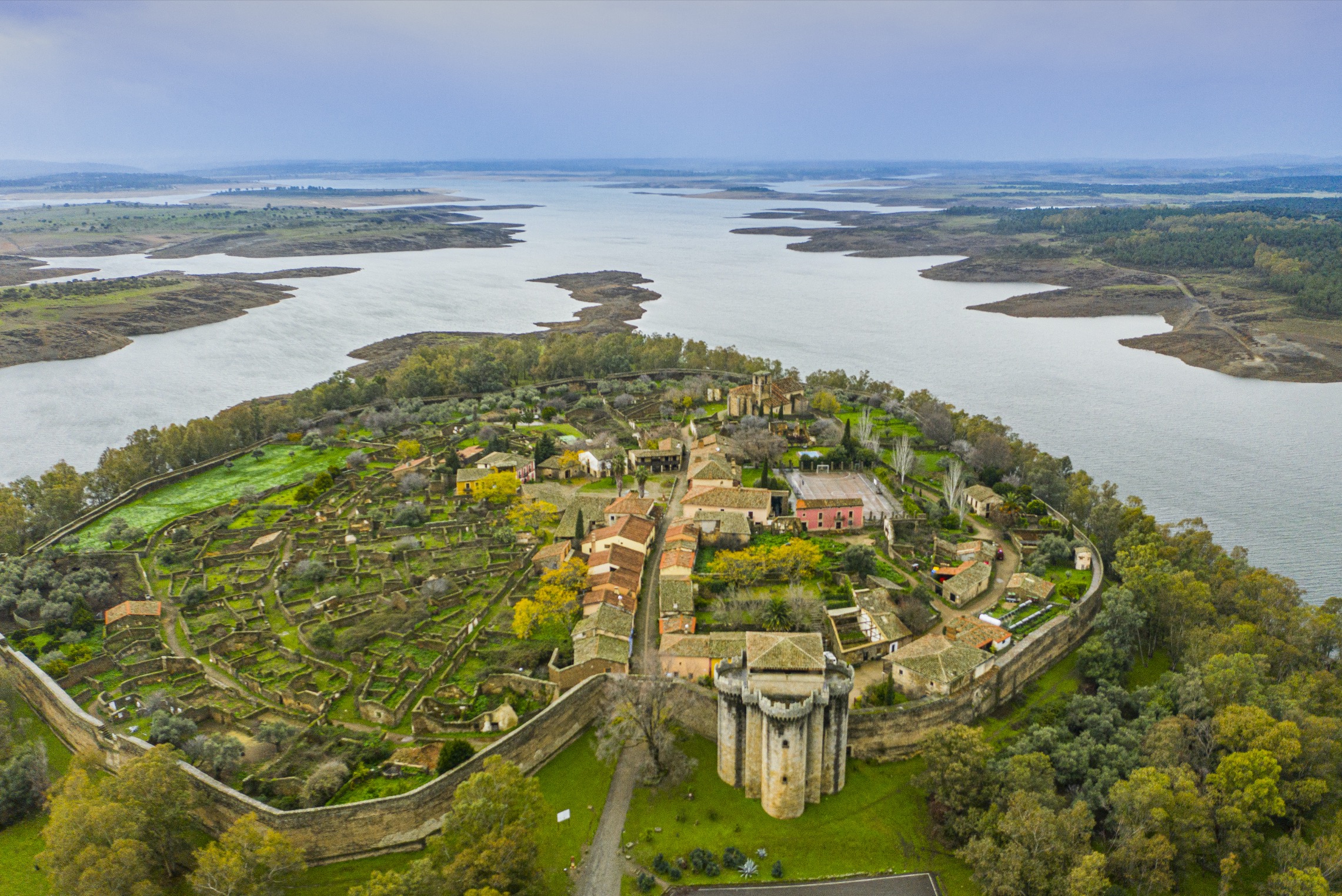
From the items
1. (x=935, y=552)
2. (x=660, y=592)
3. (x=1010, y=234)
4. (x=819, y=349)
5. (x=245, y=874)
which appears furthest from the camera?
(x=1010, y=234)

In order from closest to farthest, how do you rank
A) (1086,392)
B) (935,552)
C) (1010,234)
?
(935,552) → (1086,392) → (1010,234)

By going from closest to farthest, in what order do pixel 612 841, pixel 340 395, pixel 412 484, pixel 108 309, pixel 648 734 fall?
pixel 612 841, pixel 648 734, pixel 412 484, pixel 340 395, pixel 108 309

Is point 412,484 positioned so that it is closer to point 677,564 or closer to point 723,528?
point 677,564

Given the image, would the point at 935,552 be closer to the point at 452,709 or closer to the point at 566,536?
the point at 566,536

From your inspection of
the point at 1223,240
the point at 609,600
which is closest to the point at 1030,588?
the point at 609,600

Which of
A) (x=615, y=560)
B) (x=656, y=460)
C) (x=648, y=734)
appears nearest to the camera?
(x=648, y=734)

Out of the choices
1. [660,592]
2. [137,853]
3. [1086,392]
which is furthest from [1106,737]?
[1086,392]
